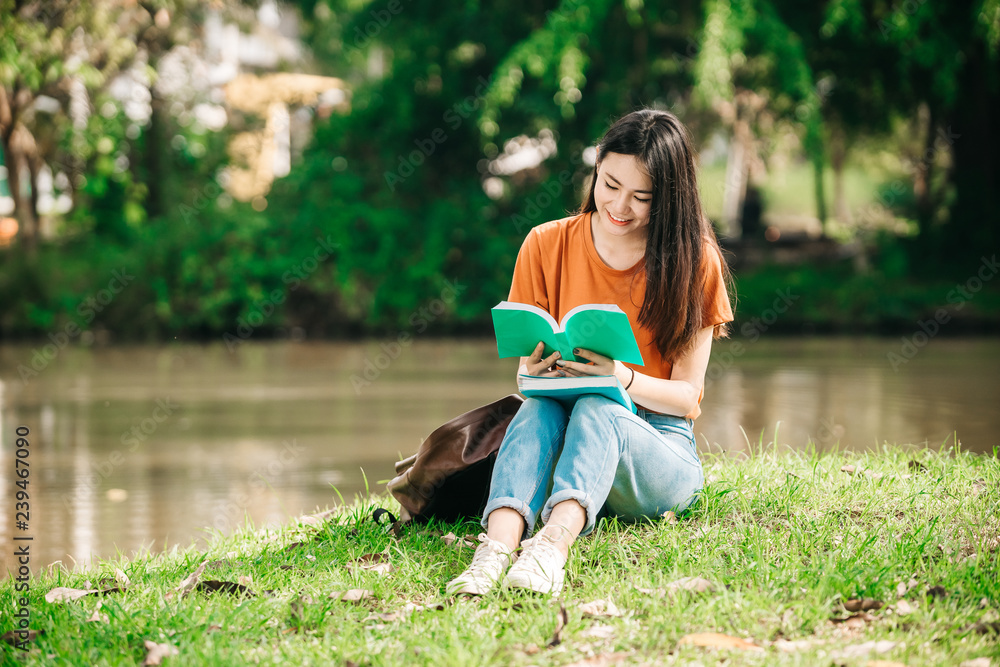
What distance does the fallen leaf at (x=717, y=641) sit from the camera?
2.42 metres

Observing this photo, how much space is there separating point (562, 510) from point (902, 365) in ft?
29.5

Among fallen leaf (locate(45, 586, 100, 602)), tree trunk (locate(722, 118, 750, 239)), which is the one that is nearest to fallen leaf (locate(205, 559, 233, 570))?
fallen leaf (locate(45, 586, 100, 602))

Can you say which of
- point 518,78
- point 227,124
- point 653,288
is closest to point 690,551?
point 653,288

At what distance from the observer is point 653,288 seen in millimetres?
3332

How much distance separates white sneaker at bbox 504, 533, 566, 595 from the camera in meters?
2.75

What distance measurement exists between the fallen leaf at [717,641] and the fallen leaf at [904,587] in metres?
0.54

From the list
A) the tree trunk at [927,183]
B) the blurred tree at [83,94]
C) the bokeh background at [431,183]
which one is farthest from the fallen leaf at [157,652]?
the tree trunk at [927,183]

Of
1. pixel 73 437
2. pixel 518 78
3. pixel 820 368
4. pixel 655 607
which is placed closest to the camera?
pixel 655 607

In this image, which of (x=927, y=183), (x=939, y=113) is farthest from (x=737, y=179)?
(x=939, y=113)

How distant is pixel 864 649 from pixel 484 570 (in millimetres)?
1054

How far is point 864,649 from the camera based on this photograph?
2375 mm

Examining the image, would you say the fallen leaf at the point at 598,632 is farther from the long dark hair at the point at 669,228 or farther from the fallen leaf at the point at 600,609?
the long dark hair at the point at 669,228

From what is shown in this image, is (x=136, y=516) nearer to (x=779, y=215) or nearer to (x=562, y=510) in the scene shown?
(x=562, y=510)

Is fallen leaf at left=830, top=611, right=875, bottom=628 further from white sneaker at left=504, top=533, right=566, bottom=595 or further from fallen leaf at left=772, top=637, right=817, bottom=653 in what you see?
white sneaker at left=504, top=533, right=566, bottom=595
